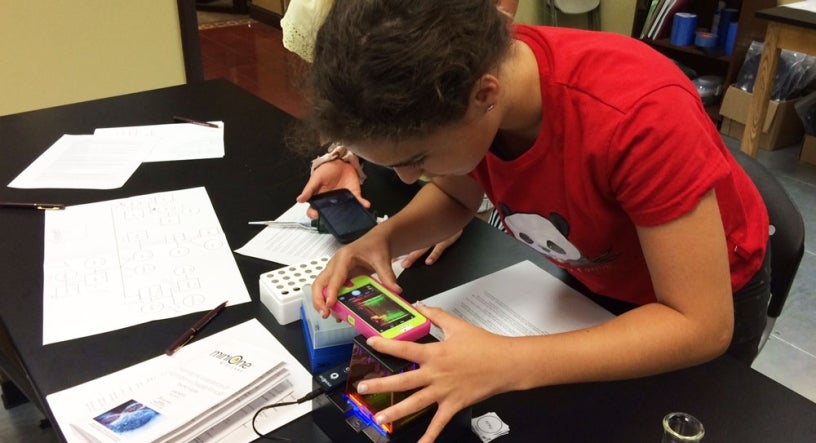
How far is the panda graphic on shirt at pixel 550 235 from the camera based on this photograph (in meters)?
0.90

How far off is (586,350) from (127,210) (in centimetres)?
85

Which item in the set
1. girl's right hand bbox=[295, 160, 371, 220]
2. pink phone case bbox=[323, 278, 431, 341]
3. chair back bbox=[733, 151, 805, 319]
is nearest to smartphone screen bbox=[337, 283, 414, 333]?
pink phone case bbox=[323, 278, 431, 341]

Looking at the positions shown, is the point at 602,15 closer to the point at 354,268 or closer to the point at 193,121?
the point at 193,121

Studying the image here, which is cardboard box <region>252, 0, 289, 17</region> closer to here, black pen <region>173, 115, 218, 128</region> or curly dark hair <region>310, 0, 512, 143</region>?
black pen <region>173, 115, 218, 128</region>

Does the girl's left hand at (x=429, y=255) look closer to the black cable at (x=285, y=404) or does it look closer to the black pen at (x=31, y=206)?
the black cable at (x=285, y=404)

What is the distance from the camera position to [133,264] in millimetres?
1041

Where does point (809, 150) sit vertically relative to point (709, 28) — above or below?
below

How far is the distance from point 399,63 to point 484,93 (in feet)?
0.39

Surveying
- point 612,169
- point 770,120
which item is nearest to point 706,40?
point 770,120

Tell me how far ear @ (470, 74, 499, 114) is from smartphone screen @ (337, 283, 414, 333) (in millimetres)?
235

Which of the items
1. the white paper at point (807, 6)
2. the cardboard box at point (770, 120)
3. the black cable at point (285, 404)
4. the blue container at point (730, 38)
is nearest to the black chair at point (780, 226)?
the black cable at point (285, 404)

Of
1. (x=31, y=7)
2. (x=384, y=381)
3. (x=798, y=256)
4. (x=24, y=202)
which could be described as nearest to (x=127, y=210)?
(x=24, y=202)

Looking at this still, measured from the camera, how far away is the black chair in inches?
40.7

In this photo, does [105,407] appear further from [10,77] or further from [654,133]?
[10,77]
